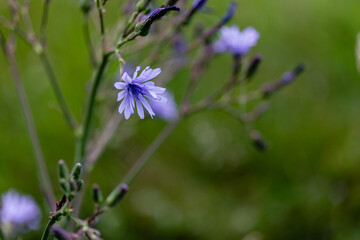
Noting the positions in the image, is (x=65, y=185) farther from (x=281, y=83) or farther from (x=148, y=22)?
(x=281, y=83)

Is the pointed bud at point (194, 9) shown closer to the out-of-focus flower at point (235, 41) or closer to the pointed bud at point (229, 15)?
the pointed bud at point (229, 15)

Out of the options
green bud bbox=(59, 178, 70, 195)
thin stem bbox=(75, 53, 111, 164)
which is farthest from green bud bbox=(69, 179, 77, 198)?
thin stem bbox=(75, 53, 111, 164)

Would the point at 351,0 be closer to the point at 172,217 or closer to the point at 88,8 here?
the point at 172,217

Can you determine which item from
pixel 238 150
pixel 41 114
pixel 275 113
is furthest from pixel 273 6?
pixel 41 114

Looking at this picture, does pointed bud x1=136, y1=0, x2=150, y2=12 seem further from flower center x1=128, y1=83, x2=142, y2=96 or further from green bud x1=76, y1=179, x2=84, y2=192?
green bud x1=76, y1=179, x2=84, y2=192

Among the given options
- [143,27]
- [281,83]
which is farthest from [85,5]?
[281,83]

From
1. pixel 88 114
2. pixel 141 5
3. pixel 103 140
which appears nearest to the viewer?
pixel 141 5

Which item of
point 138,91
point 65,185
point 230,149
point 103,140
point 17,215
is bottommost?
point 230,149

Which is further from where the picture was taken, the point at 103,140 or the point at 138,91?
the point at 103,140
